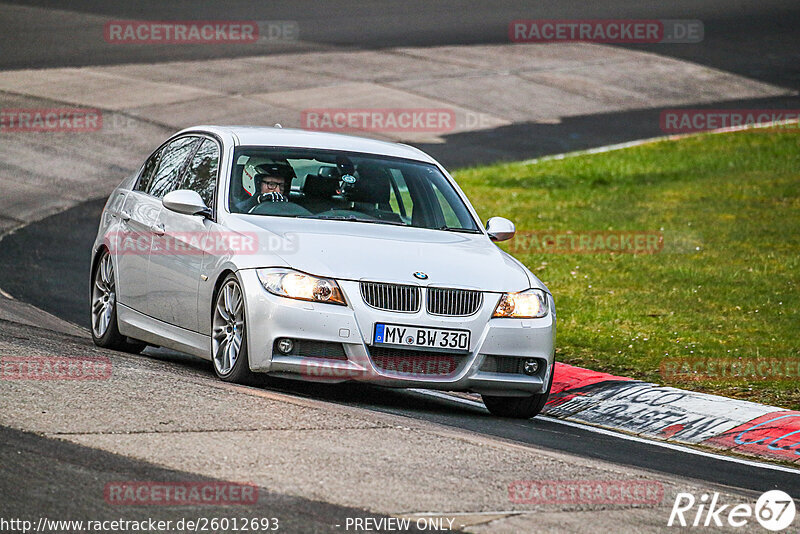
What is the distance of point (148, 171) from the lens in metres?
10.6

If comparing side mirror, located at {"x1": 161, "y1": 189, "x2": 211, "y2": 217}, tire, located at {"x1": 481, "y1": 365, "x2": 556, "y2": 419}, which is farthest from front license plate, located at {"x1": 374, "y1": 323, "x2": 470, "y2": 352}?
side mirror, located at {"x1": 161, "y1": 189, "x2": 211, "y2": 217}

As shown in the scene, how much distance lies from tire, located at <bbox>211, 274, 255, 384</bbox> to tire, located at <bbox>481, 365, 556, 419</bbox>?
164cm

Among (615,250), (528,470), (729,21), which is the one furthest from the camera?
(729,21)

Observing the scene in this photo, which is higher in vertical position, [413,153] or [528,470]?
[413,153]

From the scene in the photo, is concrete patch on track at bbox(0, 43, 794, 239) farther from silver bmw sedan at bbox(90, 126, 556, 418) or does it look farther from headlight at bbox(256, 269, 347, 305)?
headlight at bbox(256, 269, 347, 305)

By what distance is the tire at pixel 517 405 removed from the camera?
9078 millimetres

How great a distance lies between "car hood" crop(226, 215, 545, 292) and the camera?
8.35 meters

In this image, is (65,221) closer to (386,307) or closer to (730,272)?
(730,272)

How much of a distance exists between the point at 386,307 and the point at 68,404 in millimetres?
2021

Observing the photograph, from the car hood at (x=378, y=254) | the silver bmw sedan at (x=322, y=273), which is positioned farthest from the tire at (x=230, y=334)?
the car hood at (x=378, y=254)

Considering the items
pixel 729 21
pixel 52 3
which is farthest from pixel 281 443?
pixel 729 21

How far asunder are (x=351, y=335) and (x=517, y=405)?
1529mm

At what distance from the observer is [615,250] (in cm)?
1678

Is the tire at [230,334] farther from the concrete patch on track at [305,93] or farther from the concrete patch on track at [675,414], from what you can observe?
the concrete patch on track at [305,93]
